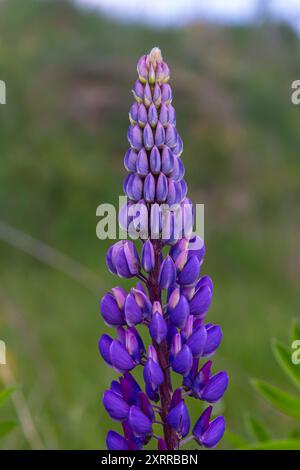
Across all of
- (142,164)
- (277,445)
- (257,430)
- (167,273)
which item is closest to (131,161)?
(142,164)

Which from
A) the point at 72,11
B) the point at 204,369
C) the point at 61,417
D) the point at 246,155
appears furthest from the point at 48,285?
the point at 72,11

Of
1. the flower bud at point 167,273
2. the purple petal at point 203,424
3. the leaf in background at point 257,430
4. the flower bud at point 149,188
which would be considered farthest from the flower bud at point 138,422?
the leaf in background at point 257,430

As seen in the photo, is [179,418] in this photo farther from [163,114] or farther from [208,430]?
[163,114]

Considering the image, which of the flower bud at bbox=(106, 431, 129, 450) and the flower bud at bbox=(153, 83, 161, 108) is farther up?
the flower bud at bbox=(153, 83, 161, 108)

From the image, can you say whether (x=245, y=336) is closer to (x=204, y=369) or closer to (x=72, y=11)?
(x=204, y=369)

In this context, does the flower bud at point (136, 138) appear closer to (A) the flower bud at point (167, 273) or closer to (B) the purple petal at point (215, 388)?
Result: (A) the flower bud at point (167, 273)

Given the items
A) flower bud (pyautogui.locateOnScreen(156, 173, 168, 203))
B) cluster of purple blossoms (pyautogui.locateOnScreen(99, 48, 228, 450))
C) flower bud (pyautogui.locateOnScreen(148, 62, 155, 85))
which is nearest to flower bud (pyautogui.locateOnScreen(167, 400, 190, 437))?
cluster of purple blossoms (pyautogui.locateOnScreen(99, 48, 228, 450))

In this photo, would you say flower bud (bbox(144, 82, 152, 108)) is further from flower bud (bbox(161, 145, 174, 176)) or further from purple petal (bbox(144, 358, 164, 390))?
purple petal (bbox(144, 358, 164, 390))
